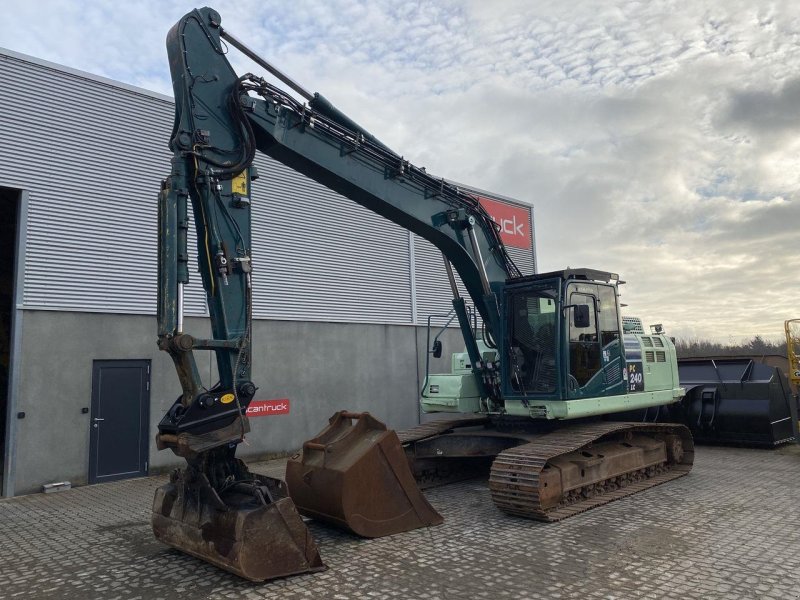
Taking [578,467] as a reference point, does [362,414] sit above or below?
above

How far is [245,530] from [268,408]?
7209 mm

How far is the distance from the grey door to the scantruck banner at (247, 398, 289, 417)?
1910 mm

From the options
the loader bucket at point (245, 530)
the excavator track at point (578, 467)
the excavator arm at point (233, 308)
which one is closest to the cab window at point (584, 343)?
the excavator track at point (578, 467)

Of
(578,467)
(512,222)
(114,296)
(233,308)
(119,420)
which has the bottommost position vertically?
(578,467)

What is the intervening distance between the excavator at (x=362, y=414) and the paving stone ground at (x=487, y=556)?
236 millimetres

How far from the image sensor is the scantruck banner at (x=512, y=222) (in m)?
16.5

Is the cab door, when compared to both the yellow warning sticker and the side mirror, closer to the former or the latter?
the side mirror

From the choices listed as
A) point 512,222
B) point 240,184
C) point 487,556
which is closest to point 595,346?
point 487,556

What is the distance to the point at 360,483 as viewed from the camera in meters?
5.56

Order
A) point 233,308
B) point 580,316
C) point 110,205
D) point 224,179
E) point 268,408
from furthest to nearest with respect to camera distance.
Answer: point 268,408
point 110,205
point 580,316
point 224,179
point 233,308

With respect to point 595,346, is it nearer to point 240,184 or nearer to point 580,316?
point 580,316

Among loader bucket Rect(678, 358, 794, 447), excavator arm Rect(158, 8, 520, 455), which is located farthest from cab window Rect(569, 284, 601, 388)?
loader bucket Rect(678, 358, 794, 447)

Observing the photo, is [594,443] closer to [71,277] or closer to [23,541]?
[23,541]

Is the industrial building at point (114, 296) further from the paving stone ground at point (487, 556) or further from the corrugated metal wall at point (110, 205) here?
the paving stone ground at point (487, 556)
